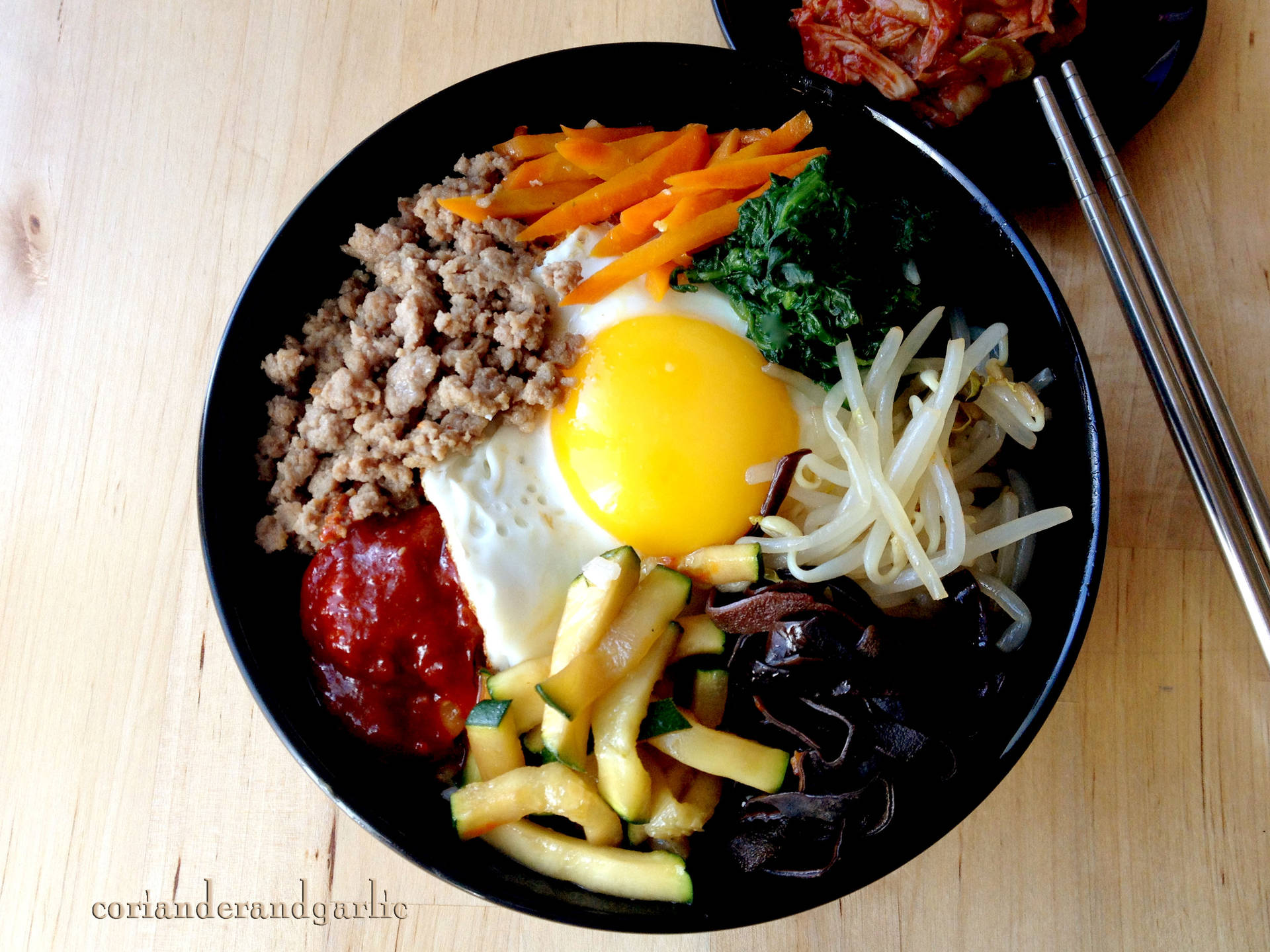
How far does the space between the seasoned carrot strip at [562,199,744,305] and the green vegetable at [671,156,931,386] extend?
0.05 meters

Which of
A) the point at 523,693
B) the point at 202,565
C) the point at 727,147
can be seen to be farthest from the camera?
the point at 202,565

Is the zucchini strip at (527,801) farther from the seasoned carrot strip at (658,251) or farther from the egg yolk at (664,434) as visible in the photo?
the seasoned carrot strip at (658,251)

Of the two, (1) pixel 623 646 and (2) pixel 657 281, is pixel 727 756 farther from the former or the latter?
(2) pixel 657 281

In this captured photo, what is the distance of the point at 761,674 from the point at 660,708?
243 mm

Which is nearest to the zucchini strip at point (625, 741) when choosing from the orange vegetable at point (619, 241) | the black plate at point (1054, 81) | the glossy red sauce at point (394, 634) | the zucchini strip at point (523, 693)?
the zucchini strip at point (523, 693)

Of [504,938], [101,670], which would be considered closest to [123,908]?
[101,670]

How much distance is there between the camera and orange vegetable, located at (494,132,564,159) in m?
2.33

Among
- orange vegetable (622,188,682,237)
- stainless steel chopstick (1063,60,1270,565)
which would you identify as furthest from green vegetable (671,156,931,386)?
stainless steel chopstick (1063,60,1270,565)

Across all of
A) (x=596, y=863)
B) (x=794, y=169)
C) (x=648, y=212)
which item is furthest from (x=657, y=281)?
(x=596, y=863)

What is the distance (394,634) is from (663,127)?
5.20ft

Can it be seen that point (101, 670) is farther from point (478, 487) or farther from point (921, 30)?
point (921, 30)

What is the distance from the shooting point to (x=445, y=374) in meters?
2.19

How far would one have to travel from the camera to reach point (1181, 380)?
7.17 ft

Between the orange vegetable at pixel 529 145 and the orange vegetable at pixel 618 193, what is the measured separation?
183mm
